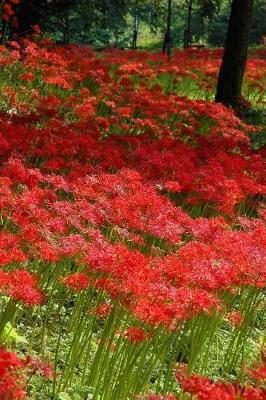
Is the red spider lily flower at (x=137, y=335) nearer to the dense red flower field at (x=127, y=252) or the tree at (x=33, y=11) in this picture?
the dense red flower field at (x=127, y=252)

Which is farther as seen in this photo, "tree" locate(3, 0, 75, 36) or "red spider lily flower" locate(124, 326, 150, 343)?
"tree" locate(3, 0, 75, 36)

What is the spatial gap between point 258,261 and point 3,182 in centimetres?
250

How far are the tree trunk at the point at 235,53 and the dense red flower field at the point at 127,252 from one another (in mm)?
3391

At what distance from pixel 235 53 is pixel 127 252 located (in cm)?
1045

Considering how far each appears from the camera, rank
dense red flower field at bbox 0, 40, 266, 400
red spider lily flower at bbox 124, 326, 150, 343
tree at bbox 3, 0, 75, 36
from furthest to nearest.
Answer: tree at bbox 3, 0, 75, 36
dense red flower field at bbox 0, 40, 266, 400
red spider lily flower at bbox 124, 326, 150, 343

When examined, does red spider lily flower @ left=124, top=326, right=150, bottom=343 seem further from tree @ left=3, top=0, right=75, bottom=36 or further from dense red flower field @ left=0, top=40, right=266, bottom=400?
tree @ left=3, top=0, right=75, bottom=36

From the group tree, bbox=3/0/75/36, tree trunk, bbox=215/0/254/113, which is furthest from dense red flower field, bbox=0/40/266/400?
tree, bbox=3/0/75/36

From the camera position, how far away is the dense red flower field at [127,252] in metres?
4.14

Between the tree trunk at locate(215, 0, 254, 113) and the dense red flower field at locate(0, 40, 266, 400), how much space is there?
3.39 meters

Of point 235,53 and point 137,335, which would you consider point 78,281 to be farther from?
point 235,53

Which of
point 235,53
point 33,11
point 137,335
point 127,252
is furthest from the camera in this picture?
point 33,11

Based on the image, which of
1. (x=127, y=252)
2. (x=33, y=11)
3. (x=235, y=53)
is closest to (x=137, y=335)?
(x=127, y=252)

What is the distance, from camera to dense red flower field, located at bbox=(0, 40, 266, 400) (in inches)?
163

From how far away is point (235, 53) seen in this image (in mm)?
13828
